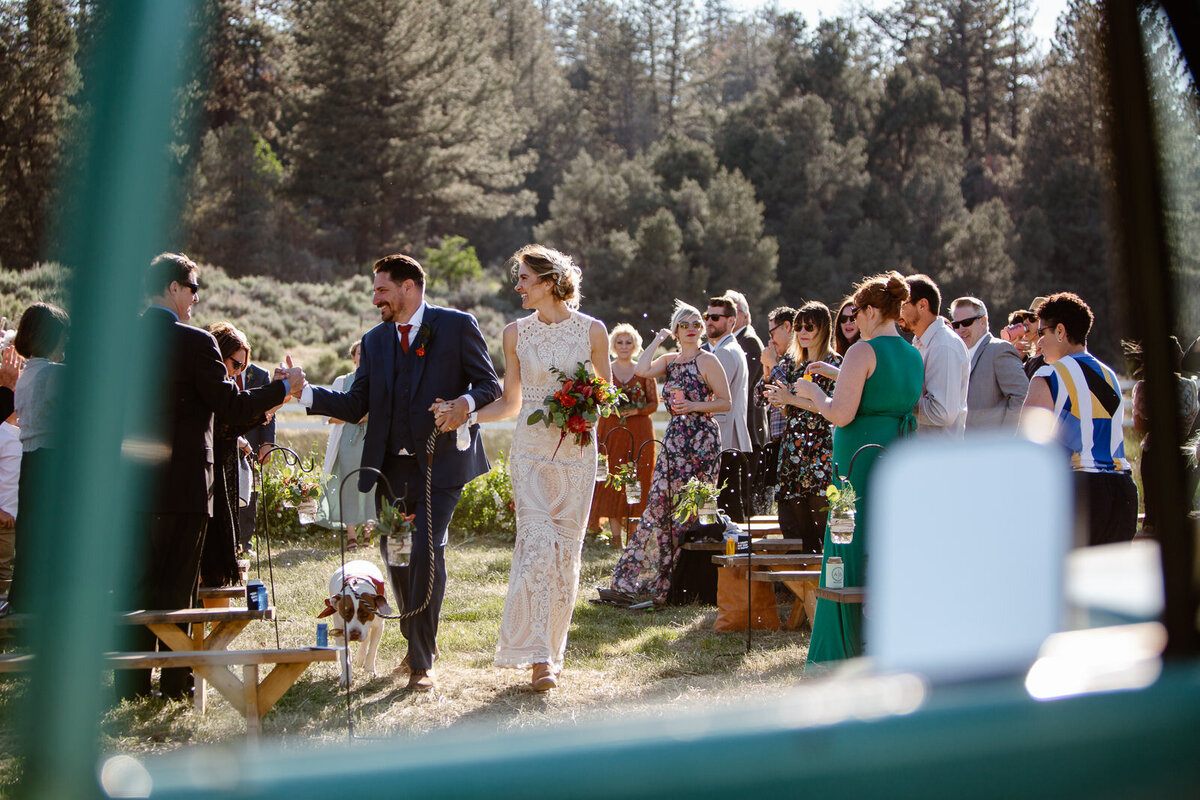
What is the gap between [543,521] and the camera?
6094mm

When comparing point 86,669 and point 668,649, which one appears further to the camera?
point 668,649

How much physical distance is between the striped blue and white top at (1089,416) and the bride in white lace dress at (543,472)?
2.45 m

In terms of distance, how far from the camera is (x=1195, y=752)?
1.57m

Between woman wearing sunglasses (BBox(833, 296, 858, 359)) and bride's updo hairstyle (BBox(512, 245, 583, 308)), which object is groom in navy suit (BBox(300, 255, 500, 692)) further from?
woman wearing sunglasses (BBox(833, 296, 858, 359))

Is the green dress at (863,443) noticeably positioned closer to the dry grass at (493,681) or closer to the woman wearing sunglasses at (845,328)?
the dry grass at (493,681)

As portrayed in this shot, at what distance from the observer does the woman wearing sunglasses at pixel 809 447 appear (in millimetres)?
7574

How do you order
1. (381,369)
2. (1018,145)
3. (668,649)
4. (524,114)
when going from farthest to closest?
(524,114), (1018,145), (668,649), (381,369)

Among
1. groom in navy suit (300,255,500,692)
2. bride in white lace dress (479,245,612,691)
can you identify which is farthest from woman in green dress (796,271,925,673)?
groom in navy suit (300,255,500,692)

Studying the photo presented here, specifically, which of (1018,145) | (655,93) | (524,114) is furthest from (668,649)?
(655,93)

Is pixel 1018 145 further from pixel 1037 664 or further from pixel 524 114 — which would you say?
pixel 1037 664

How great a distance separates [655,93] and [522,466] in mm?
60008

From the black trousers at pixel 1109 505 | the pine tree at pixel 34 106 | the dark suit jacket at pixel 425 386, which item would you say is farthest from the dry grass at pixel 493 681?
the pine tree at pixel 34 106

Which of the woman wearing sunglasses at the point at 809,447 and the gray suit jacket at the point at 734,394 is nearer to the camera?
the woman wearing sunglasses at the point at 809,447

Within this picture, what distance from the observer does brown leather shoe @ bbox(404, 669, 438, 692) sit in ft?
20.0
